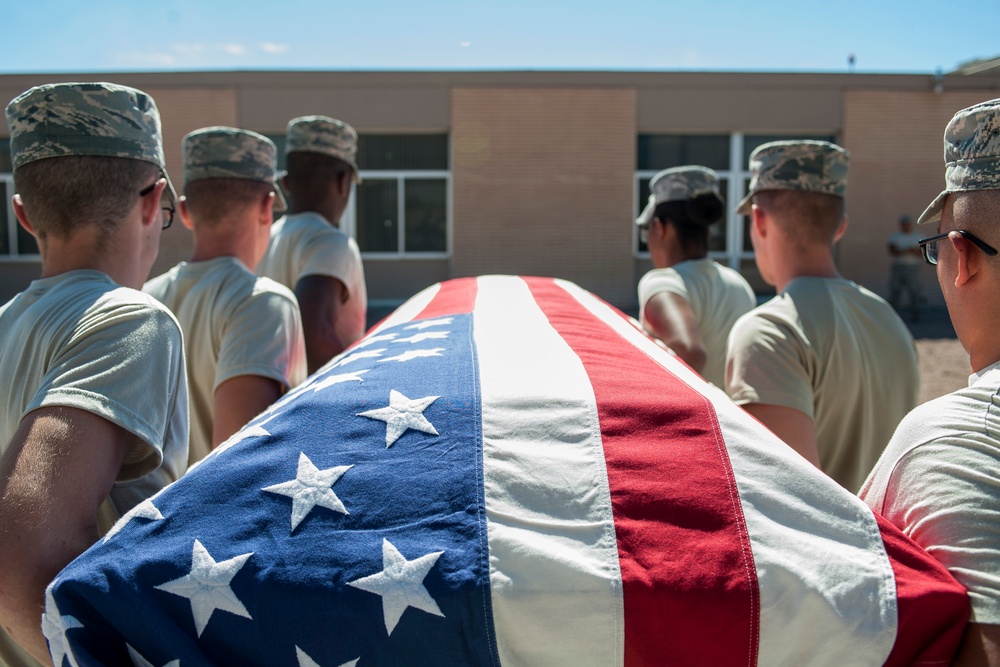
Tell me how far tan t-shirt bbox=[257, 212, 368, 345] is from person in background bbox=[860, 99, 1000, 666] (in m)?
2.13

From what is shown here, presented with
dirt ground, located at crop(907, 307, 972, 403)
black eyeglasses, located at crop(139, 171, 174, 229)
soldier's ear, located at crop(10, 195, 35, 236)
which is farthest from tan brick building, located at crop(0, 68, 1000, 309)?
soldier's ear, located at crop(10, 195, 35, 236)

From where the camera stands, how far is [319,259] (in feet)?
10.0

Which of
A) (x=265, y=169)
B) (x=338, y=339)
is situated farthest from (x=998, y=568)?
(x=265, y=169)

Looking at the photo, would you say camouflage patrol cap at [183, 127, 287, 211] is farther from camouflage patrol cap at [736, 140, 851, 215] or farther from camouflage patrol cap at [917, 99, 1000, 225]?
camouflage patrol cap at [917, 99, 1000, 225]

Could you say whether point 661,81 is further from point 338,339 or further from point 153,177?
point 153,177

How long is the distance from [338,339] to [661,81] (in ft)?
46.5

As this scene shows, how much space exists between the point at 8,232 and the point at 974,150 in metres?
18.8

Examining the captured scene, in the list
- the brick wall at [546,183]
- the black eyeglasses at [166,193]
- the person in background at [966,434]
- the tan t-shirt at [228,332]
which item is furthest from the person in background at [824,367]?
the brick wall at [546,183]

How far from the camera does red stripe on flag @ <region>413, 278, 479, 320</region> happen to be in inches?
88.8

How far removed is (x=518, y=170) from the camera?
1564cm

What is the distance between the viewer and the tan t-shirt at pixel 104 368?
1301 mm

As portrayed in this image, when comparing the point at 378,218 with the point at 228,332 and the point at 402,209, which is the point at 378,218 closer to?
the point at 402,209

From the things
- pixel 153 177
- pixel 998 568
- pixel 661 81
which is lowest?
pixel 998 568

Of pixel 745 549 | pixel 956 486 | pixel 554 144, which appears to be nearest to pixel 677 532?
pixel 745 549
